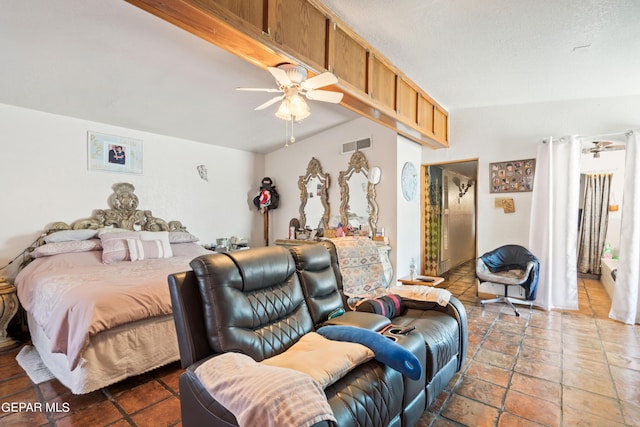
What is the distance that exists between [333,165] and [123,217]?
306 cm

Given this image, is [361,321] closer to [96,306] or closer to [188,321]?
[188,321]

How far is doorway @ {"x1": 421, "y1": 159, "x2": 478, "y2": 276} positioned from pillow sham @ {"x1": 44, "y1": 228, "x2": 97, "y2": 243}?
4636mm

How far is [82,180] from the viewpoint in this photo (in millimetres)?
3691

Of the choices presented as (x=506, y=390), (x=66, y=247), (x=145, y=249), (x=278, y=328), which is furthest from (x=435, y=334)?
(x=66, y=247)

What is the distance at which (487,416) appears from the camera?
1.92 m

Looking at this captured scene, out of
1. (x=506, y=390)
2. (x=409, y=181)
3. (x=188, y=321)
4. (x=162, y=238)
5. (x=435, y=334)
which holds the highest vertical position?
(x=409, y=181)

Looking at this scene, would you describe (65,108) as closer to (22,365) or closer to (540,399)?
(22,365)

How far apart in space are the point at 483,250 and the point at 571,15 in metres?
3.18

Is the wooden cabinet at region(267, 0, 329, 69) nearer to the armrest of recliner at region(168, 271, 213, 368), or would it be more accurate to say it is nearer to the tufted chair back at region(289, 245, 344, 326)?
the tufted chair back at region(289, 245, 344, 326)

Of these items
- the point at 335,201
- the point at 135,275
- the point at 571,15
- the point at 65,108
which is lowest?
the point at 135,275

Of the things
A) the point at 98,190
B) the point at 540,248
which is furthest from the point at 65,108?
the point at 540,248

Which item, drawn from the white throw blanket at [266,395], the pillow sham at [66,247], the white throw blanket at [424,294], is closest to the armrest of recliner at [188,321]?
the white throw blanket at [266,395]

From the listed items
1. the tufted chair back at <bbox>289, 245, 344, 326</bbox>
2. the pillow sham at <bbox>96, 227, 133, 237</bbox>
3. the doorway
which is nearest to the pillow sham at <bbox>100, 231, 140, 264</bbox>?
the pillow sham at <bbox>96, 227, 133, 237</bbox>

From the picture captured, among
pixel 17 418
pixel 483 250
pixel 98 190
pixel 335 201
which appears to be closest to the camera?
pixel 17 418
